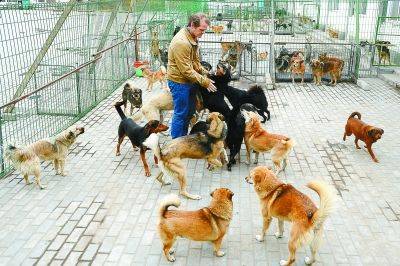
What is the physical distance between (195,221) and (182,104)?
306 cm

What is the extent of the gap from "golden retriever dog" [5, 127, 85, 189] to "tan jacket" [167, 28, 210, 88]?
1.84 m

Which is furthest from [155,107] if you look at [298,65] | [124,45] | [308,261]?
[298,65]

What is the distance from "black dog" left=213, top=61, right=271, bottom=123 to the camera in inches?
318

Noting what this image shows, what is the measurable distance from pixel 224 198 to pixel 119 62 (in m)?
9.13

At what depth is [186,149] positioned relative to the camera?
5.96 m

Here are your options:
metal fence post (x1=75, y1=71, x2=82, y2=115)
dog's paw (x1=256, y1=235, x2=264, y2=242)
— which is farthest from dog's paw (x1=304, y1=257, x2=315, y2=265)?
metal fence post (x1=75, y1=71, x2=82, y2=115)

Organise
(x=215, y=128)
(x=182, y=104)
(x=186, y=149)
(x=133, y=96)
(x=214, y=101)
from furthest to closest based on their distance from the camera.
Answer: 1. (x=133, y=96)
2. (x=214, y=101)
3. (x=182, y=104)
4. (x=215, y=128)
5. (x=186, y=149)

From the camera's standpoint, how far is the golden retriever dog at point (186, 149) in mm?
5750

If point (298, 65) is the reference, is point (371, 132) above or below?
below

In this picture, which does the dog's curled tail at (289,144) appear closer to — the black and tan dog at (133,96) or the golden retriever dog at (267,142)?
the golden retriever dog at (267,142)

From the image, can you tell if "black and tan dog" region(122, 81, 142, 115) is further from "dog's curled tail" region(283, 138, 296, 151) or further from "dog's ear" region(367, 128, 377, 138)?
"dog's ear" region(367, 128, 377, 138)

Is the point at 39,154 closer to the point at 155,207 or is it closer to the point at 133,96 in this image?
the point at 155,207

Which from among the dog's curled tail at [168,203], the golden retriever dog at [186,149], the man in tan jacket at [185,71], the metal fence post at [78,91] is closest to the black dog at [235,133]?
the golden retriever dog at [186,149]

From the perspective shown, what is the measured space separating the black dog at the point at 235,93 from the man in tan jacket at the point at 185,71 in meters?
0.81
